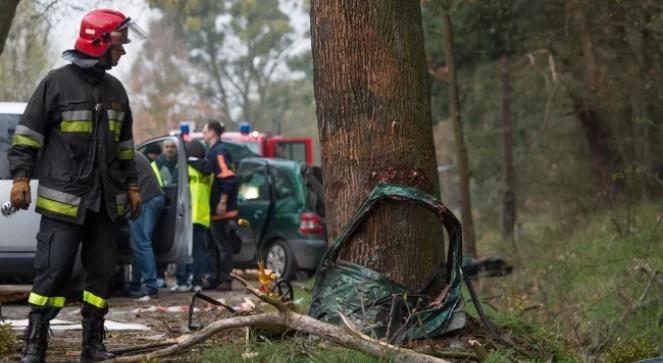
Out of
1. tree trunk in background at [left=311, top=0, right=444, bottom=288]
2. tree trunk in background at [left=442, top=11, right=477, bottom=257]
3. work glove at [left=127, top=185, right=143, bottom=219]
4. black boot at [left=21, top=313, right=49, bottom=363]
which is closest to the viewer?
black boot at [left=21, top=313, right=49, bottom=363]

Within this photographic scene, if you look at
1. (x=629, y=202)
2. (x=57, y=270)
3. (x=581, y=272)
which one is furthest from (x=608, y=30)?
(x=57, y=270)

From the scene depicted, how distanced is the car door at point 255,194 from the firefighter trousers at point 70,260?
9.72 meters

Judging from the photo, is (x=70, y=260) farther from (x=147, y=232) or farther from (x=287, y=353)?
(x=147, y=232)

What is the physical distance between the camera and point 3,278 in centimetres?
1063

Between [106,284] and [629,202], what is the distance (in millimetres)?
11778

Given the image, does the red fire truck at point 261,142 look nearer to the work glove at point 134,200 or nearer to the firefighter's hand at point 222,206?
the firefighter's hand at point 222,206

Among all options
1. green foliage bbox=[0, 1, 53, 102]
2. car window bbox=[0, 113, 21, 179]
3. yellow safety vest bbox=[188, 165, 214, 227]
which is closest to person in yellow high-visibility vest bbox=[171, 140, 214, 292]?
yellow safety vest bbox=[188, 165, 214, 227]

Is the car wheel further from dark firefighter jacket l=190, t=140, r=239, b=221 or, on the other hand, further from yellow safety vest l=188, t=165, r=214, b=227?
yellow safety vest l=188, t=165, r=214, b=227

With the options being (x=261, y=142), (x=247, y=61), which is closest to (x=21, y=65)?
(x=261, y=142)

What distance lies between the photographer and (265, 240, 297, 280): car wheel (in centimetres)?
1627

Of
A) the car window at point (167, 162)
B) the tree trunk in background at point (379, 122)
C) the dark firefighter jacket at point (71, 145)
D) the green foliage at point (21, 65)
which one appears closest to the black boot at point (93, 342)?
the dark firefighter jacket at point (71, 145)

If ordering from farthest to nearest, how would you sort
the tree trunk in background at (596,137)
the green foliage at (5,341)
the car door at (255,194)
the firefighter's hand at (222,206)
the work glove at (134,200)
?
the tree trunk in background at (596,137), the car door at (255,194), the firefighter's hand at (222,206), the work glove at (134,200), the green foliage at (5,341)

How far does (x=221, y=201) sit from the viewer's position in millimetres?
13594

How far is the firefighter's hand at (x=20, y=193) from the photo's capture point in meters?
6.33
